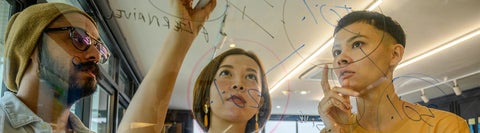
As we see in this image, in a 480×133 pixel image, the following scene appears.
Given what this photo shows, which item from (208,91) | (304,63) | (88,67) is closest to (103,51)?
(88,67)

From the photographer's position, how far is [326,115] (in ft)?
1.79

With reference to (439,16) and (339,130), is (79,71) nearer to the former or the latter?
(339,130)

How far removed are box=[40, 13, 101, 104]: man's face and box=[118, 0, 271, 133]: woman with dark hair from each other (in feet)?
0.19

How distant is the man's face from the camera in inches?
16.6

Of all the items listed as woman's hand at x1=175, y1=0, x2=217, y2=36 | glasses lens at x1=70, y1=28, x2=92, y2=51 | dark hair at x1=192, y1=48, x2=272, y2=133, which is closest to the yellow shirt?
dark hair at x1=192, y1=48, x2=272, y2=133

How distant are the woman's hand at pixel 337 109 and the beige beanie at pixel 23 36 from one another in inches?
13.5

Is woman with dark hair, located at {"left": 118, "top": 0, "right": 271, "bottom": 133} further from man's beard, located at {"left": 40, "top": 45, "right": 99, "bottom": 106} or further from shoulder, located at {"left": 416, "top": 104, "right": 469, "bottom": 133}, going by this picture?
shoulder, located at {"left": 416, "top": 104, "right": 469, "bottom": 133}

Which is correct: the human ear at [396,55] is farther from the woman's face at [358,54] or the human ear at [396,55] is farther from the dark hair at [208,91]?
the dark hair at [208,91]

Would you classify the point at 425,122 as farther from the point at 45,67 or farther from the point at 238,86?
the point at 45,67

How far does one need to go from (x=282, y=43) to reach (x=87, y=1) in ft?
0.81

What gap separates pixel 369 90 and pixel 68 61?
38cm

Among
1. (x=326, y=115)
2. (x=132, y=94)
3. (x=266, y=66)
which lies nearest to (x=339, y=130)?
(x=326, y=115)

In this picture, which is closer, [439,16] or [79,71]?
[79,71]

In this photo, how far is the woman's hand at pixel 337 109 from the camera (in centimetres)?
54
